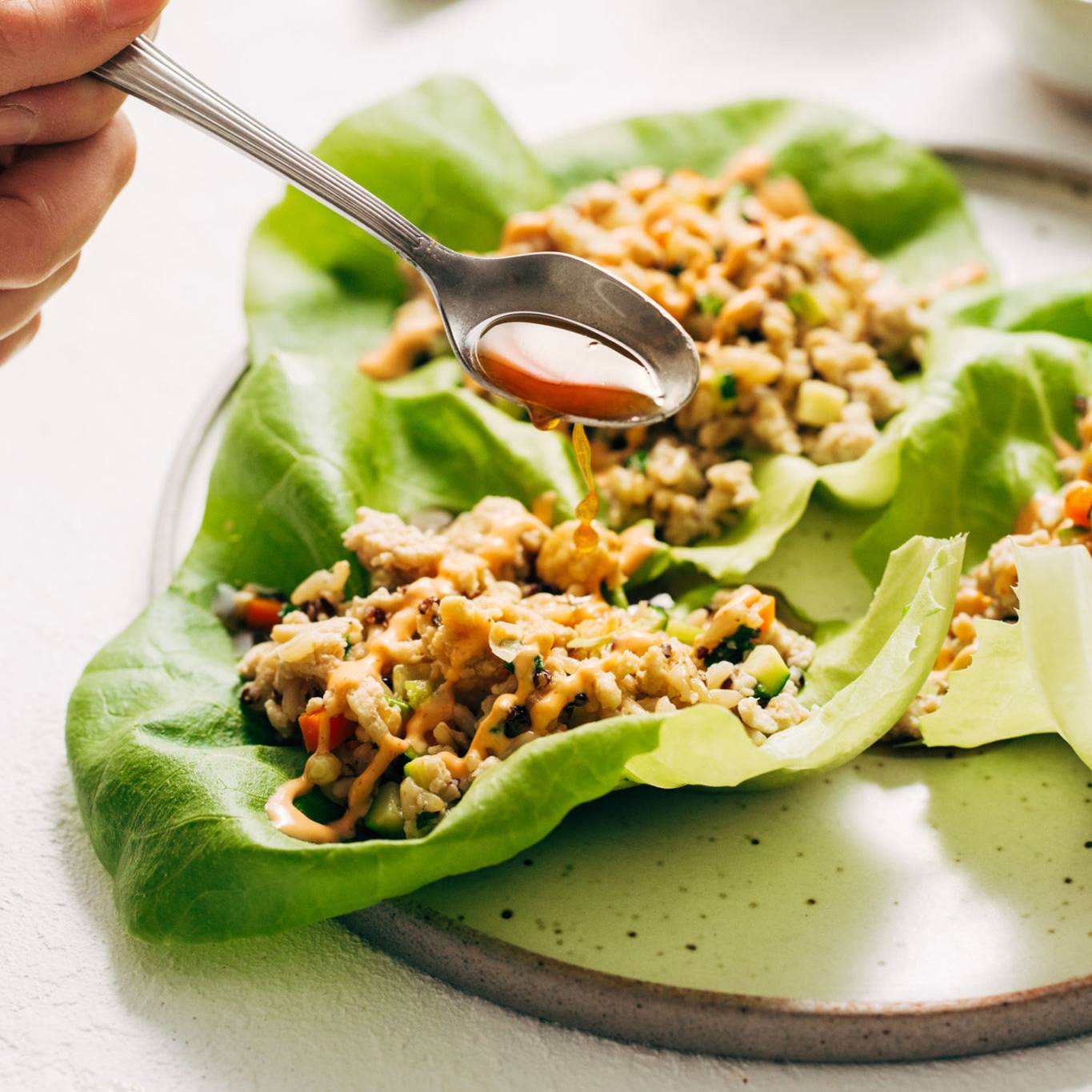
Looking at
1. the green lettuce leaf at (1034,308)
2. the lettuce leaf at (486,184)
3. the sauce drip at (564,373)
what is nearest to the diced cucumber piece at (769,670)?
the sauce drip at (564,373)

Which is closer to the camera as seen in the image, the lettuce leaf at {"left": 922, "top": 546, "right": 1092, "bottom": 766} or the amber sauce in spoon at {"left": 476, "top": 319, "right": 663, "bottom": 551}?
the lettuce leaf at {"left": 922, "top": 546, "right": 1092, "bottom": 766}

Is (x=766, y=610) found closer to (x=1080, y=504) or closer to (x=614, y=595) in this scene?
(x=614, y=595)

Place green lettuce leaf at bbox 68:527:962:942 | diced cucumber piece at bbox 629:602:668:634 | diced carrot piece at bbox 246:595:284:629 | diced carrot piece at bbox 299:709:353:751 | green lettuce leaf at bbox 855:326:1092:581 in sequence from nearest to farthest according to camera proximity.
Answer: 1. green lettuce leaf at bbox 68:527:962:942
2. diced carrot piece at bbox 299:709:353:751
3. diced cucumber piece at bbox 629:602:668:634
4. diced carrot piece at bbox 246:595:284:629
5. green lettuce leaf at bbox 855:326:1092:581

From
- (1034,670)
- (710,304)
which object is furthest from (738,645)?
(710,304)

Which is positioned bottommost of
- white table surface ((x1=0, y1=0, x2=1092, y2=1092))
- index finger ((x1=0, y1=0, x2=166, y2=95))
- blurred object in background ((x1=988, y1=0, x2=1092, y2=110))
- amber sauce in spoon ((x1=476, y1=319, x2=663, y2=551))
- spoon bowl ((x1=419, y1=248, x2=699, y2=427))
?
white table surface ((x1=0, y1=0, x2=1092, y2=1092))

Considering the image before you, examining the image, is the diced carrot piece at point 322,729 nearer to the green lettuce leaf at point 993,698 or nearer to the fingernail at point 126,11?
the green lettuce leaf at point 993,698

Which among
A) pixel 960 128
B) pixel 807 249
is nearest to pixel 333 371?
pixel 807 249

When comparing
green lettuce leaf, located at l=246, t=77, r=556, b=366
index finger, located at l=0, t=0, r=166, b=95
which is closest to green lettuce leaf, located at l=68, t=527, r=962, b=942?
index finger, located at l=0, t=0, r=166, b=95

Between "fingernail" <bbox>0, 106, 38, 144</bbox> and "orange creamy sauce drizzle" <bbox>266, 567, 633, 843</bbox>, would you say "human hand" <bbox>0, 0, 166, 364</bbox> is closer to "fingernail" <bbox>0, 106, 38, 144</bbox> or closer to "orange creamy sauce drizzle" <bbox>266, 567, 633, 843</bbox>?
"fingernail" <bbox>0, 106, 38, 144</bbox>
